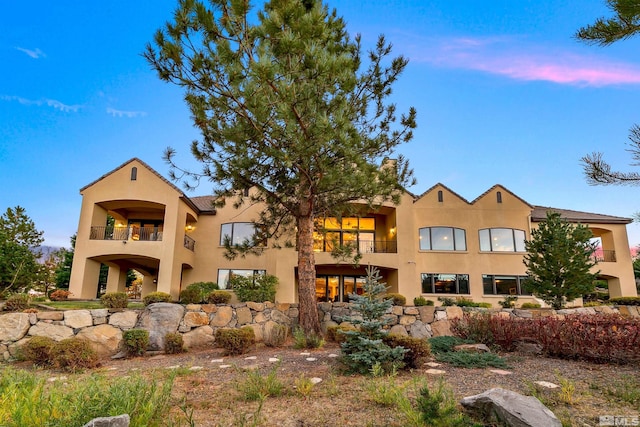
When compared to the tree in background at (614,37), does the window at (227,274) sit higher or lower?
lower

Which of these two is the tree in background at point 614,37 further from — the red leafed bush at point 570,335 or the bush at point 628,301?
the bush at point 628,301

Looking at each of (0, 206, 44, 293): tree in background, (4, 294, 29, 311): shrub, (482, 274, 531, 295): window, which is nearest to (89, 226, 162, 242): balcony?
(0, 206, 44, 293): tree in background

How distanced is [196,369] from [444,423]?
477 centimetres

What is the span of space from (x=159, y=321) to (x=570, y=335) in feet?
33.0

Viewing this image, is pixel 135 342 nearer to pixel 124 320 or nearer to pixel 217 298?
pixel 124 320

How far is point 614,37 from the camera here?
4.77 m

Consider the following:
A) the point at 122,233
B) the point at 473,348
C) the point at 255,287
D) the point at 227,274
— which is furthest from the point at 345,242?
the point at 122,233

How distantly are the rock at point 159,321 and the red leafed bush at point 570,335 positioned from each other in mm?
7873

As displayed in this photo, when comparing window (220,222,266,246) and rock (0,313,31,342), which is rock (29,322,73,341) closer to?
rock (0,313,31,342)

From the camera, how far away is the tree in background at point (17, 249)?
483 inches

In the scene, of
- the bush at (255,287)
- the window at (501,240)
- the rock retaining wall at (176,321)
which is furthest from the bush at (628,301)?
the bush at (255,287)

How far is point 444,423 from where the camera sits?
2.95 m

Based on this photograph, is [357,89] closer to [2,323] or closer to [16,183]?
[2,323]

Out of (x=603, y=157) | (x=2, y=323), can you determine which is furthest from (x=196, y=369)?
(x=603, y=157)
